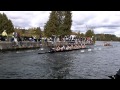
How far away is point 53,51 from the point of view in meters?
45.8

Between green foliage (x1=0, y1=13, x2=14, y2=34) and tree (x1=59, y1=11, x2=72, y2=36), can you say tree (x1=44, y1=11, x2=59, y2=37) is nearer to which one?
tree (x1=59, y1=11, x2=72, y2=36)

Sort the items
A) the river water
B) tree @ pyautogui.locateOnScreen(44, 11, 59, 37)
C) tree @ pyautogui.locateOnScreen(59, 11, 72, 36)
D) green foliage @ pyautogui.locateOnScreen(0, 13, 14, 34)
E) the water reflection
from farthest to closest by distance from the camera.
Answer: tree @ pyautogui.locateOnScreen(59, 11, 72, 36) → tree @ pyautogui.locateOnScreen(44, 11, 59, 37) → green foliage @ pyautogui.locateOnScreen(0, 13, 14, 34) → the river water → the water reflection

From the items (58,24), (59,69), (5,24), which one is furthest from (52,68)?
(58,24)

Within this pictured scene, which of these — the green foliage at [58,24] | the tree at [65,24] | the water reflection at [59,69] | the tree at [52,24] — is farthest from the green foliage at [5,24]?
the water reflection at [59,69]

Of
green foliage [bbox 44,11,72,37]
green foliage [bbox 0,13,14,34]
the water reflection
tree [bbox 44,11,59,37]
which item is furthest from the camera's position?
green foliage [bbox 44,11,72,37]

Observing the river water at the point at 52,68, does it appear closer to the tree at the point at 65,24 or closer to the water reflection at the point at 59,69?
the water reflection at the point at 59,69

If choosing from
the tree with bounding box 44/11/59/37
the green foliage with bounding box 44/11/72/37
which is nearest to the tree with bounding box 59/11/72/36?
the green foliage with bounding box 44/11/72/37

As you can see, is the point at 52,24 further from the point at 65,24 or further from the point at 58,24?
the point at 65,24

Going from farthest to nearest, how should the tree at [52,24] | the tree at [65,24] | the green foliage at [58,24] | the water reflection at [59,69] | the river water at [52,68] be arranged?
the tree at [65,24], the green foliage at [58,24], the tree at [52,24], the river water at [52,68], the water reflection at [59,69]

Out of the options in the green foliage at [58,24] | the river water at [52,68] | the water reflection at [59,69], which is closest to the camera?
the water reflection at [59,69]

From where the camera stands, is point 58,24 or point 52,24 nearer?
point 52,24

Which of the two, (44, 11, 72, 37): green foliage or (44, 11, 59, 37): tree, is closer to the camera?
(44, 11, 59, 37): tree

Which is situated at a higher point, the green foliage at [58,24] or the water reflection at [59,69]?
the green foliage at [58,24]
